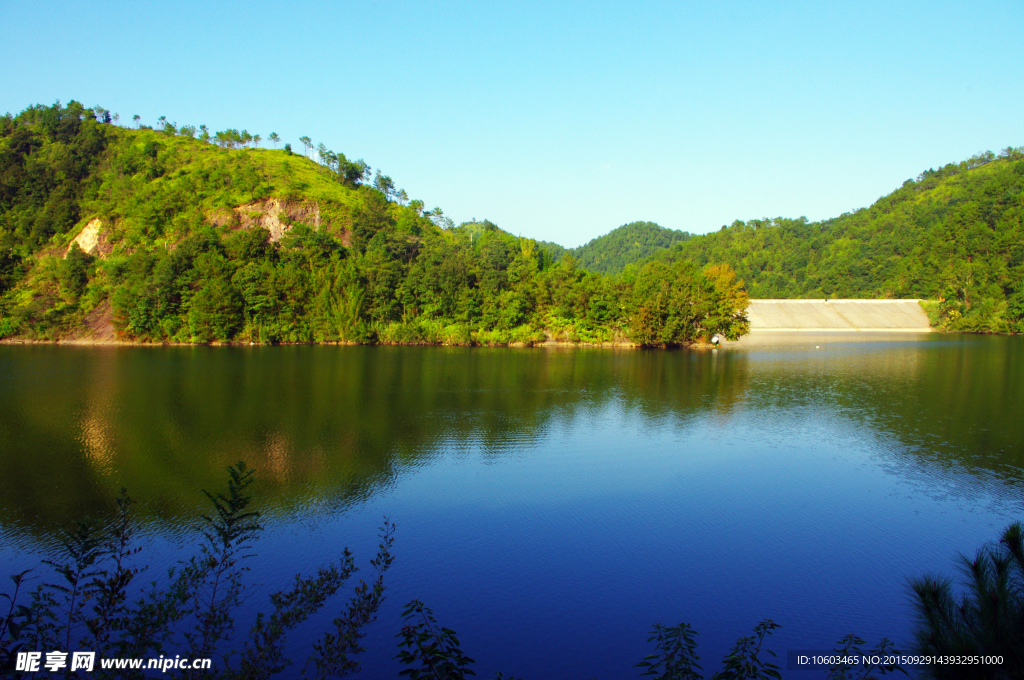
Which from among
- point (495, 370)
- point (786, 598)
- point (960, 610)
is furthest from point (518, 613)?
point (495, 370)

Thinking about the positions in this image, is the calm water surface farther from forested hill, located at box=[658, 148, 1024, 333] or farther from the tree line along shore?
forested hill, located at box=[658, 148, 1024, 333]

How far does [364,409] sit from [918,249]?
268ft

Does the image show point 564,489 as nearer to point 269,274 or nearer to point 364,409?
point 364,409

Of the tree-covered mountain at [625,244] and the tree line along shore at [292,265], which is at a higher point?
the tree-covered mountain at [625,244]

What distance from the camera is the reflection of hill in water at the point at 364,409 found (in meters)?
12.4

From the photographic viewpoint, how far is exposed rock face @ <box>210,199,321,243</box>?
53.4 m

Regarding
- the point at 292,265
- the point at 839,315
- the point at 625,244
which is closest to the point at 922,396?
the point at 292,265

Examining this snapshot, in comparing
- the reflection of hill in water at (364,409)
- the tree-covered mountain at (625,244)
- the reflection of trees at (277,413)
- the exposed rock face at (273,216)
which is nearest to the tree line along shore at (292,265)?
the exposed rock face at (273,216)

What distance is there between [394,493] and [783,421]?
1327cm

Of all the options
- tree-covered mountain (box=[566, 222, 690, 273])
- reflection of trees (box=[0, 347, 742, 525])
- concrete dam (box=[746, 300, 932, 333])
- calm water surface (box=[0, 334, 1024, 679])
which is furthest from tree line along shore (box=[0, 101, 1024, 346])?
tree-covered mountain (box=[566, 222, 690, 273])

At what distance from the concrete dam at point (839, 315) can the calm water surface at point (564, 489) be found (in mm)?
40976

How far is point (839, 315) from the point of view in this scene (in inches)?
2638

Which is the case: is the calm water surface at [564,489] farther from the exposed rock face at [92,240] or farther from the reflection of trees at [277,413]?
the exposed rock face at [92,240]

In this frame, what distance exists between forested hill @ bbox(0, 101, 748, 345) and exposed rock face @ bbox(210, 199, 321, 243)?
0.48 feet
